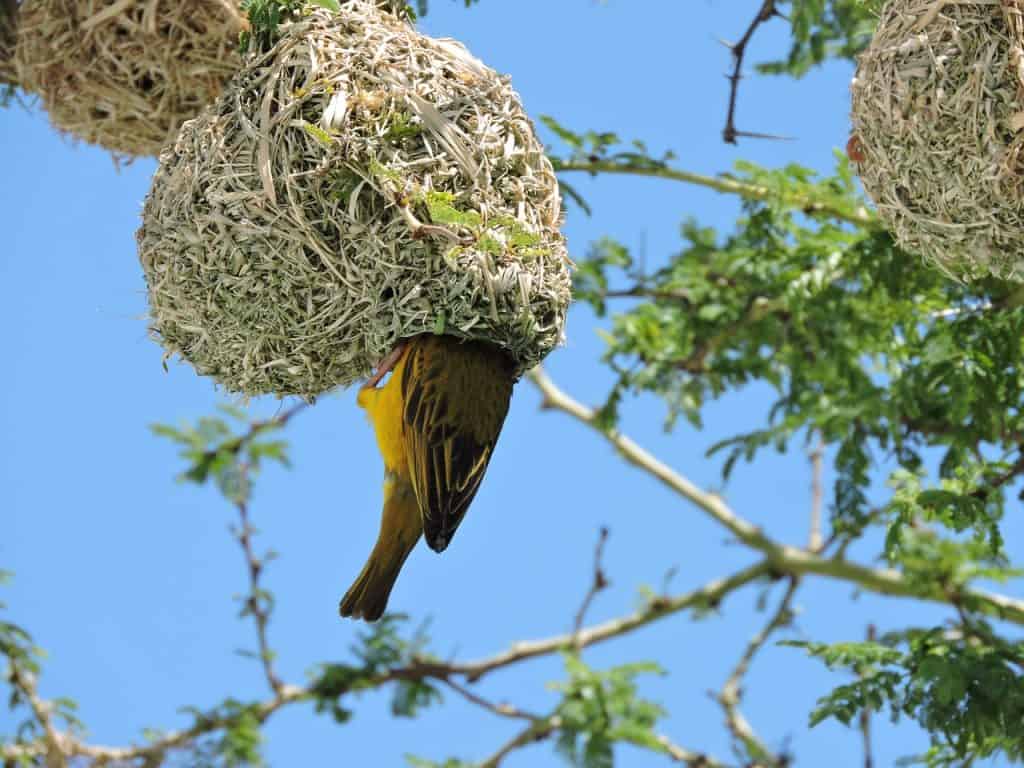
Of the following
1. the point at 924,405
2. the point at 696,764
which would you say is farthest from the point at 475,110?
the point at 696,764

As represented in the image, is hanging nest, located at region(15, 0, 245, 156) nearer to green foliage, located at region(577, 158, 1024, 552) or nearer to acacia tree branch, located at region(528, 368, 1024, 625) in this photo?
green foliage, located at region(577, 158, 1024, 552)

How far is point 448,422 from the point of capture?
2398 millimetres

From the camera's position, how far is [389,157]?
7.73 ft

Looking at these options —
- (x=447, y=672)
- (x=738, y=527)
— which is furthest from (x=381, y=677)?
(x=738, y=527)

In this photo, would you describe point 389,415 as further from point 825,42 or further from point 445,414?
point 825,42

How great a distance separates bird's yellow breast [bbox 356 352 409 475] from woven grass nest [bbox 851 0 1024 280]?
0.96 meters

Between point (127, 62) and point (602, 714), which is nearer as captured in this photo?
point (127, 62)

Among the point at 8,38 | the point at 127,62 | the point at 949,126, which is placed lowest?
the point at 949,126

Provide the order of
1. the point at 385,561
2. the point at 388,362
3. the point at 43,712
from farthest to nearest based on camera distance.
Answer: the point at 43,712, the point at 385,561, the point at 388,362

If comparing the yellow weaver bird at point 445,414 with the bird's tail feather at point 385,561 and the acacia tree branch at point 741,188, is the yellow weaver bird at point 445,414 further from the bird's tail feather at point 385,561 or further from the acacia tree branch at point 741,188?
the acacia tree branch at point 741,188

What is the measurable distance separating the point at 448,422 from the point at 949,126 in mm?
999

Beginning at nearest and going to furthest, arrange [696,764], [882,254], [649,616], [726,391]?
[882,254] < [726,391] < [696,764] < [649,616]

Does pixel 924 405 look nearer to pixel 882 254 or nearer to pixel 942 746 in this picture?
pixel 882 254

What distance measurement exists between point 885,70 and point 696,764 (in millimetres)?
3350
